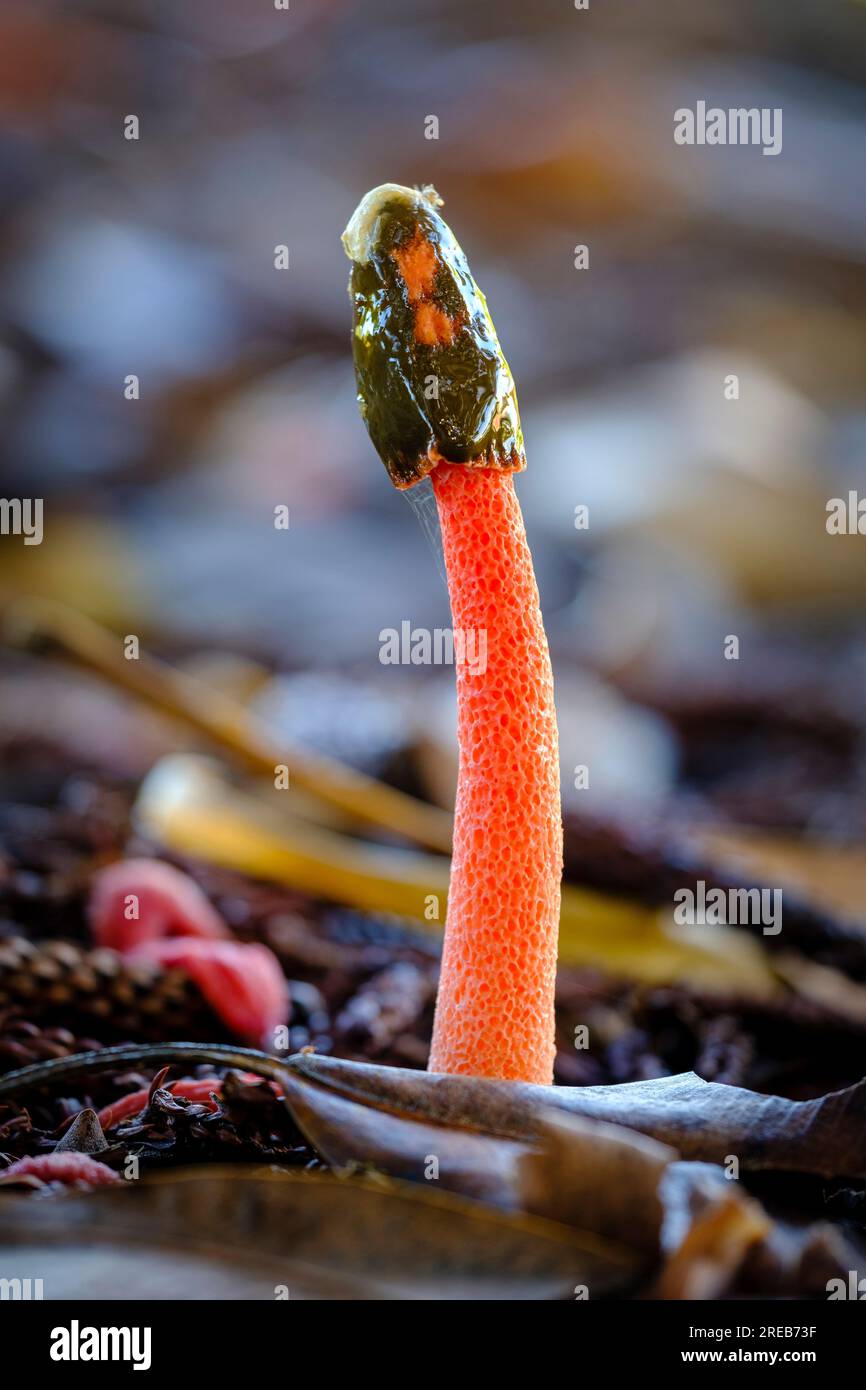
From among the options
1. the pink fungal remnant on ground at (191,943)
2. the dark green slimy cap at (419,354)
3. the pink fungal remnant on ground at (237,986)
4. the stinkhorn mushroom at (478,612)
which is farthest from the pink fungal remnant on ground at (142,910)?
the dark green slimy cap at (419,354)

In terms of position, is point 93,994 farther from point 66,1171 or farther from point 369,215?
point 369,215

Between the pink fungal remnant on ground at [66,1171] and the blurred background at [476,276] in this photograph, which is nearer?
the pink fungal remnant on ground at [66,1171]

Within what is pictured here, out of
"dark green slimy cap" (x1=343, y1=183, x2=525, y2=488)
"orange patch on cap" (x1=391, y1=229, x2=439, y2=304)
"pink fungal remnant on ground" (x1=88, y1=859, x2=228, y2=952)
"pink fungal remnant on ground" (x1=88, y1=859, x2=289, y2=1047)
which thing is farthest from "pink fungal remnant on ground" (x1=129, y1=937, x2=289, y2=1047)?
"orange patch on cap" (x1=391, y1=229, x2=439, y2=304)

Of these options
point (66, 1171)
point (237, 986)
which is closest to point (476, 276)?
point (237, 986)

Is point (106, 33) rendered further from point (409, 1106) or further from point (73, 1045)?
point (409, 1106)

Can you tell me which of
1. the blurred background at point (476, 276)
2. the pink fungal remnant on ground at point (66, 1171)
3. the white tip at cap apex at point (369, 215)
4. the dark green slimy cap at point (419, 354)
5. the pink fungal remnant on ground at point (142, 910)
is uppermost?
the blurred background at point (476, 276)

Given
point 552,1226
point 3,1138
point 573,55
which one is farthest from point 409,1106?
point 573,55

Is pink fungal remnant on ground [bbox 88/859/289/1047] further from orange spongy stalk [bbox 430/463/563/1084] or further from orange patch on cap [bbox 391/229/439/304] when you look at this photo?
orange patch on cap [bbox 391/229/439/304]

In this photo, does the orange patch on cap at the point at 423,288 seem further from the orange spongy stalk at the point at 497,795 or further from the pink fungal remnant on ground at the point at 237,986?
the pink fungal remnant on ground at the point at 237,986
